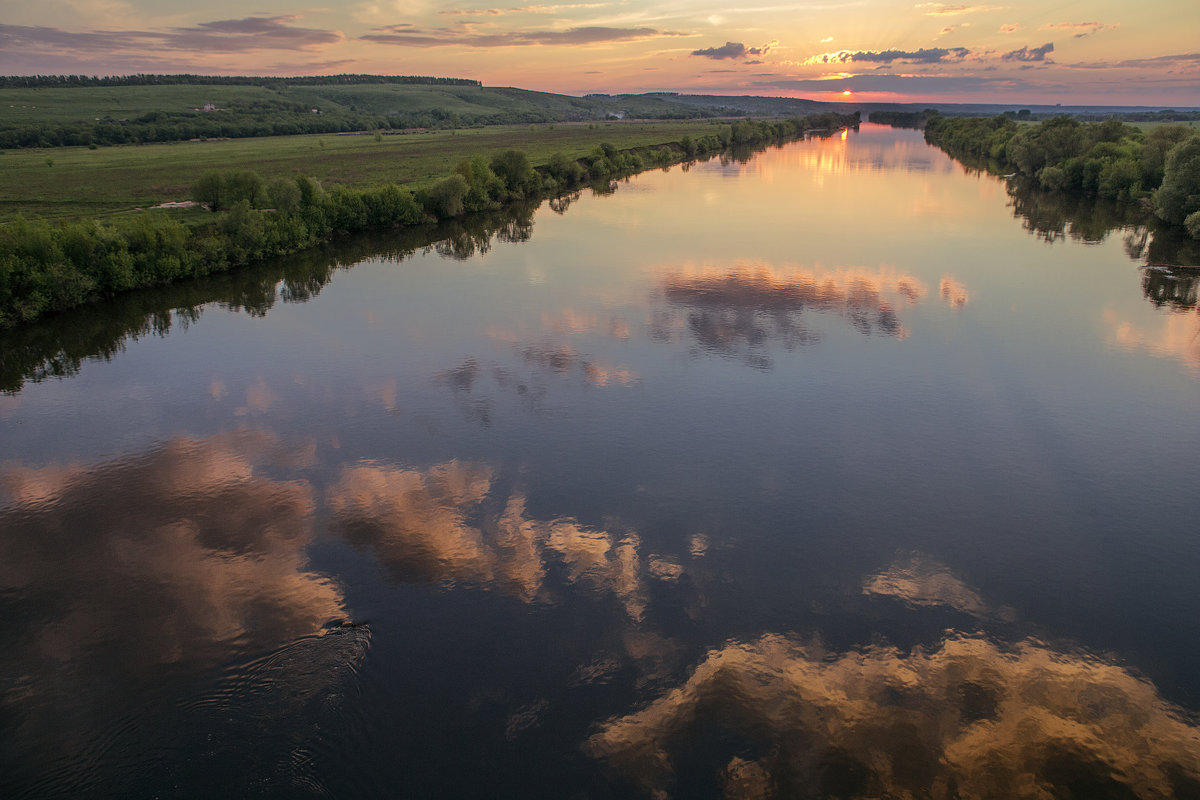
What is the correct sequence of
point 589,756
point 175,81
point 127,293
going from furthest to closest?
point 175,81, point 127,293, point 589,756

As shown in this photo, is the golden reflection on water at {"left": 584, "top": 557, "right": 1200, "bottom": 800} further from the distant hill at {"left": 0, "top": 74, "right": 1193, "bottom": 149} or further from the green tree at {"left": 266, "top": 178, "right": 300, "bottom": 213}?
the distant hill at {"left": 0, "top": 74, "right": 1193, "bottom": 149}

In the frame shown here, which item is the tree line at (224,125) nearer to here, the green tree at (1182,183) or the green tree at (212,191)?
the green tree at (212,191)

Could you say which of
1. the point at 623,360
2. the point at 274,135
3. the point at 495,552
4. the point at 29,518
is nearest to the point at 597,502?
the point at 495,552

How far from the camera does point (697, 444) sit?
20.5 m

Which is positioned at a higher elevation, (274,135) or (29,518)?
(274,135)

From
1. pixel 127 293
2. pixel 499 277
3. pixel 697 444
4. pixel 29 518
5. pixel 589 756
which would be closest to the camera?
pixel 589 756

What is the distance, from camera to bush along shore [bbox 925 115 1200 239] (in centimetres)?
4725

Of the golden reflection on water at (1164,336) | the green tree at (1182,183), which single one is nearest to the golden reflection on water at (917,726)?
the golden reflection on water at (1164,336)

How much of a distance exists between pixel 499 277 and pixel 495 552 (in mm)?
25730

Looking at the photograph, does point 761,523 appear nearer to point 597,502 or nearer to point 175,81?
point 597,502

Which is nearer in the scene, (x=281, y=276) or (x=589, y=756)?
(x=589, y=756)

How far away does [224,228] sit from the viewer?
41969mm

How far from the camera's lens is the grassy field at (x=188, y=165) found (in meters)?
52.9

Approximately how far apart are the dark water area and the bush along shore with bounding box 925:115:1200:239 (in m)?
23.5
